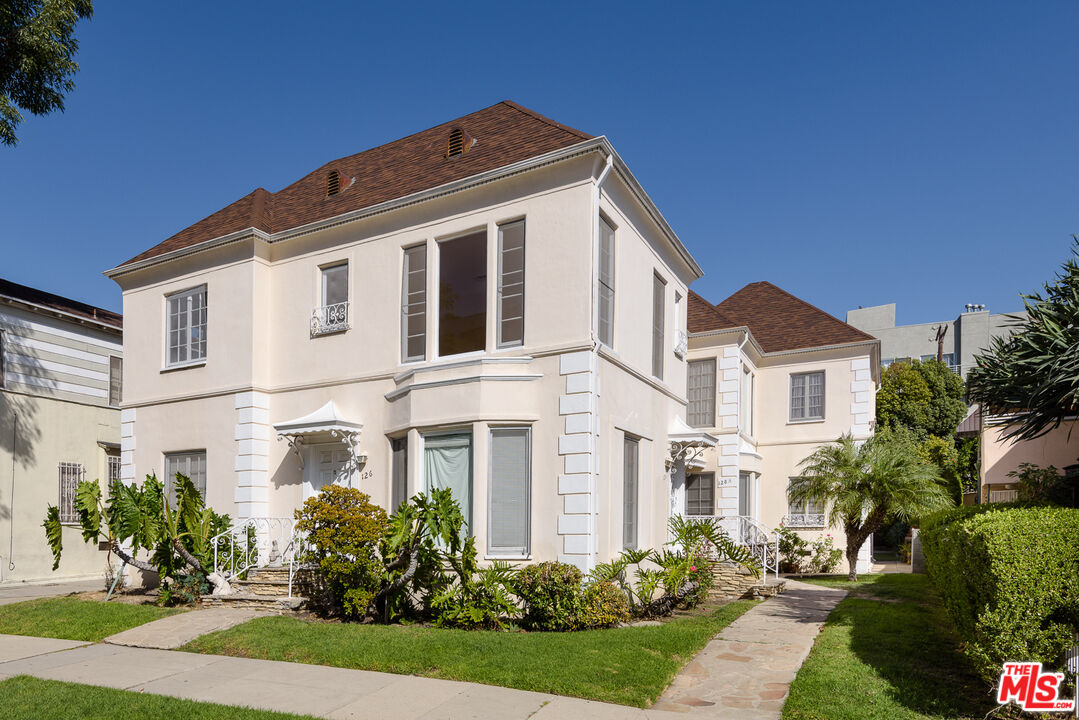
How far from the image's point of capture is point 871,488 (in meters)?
18.7

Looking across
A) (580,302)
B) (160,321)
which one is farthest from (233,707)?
(160,321)

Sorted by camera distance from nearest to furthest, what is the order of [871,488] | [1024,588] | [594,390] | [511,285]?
[1024,588]
[594,390]
[511,285]
[871,488]

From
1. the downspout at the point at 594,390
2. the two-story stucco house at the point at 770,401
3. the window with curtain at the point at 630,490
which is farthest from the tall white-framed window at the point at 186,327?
the two-story stucco house at the point at 770,401

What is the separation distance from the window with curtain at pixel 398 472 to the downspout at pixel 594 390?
3.24 m

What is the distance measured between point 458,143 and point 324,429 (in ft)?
19.2

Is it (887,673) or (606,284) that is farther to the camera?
(606,284)

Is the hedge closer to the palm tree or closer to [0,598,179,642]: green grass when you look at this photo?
[0,598,179,642]: green grass

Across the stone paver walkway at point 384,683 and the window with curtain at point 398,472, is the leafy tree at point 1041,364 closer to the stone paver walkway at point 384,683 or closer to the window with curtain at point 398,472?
the stone paver walkway at point 384,683

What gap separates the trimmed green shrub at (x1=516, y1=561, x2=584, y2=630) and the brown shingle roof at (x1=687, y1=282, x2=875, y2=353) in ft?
39.2

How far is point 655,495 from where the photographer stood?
14.5m

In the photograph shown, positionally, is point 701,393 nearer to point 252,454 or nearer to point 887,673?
point 252,454

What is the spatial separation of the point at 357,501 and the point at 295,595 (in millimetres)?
2460

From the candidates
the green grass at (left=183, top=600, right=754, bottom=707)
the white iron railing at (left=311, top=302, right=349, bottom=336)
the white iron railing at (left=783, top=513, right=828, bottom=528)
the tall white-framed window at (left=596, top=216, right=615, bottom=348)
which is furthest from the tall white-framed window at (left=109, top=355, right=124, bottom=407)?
the white iron railing at (left=783, top=513, right=828, bottom=528)

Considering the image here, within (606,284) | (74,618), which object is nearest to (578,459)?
(606,284)
